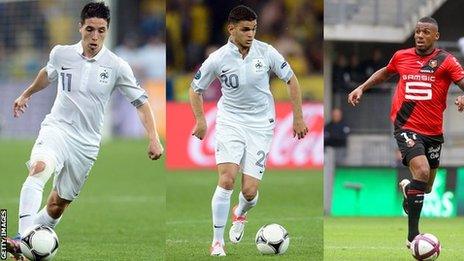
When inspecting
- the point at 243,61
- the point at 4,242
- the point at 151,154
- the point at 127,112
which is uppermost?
the point at 243,61

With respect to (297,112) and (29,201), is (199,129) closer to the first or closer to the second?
(297,112)

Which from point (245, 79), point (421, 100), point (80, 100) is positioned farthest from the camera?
point (421, 100)

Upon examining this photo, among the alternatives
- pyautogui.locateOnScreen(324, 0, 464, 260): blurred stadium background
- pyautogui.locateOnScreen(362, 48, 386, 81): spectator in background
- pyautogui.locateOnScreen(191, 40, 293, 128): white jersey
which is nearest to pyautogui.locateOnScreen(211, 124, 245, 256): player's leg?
pyautogui.locateOnScreen(191, 40, 293, 128): white jersey

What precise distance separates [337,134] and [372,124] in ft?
2.02

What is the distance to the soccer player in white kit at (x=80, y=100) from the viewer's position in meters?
9.09

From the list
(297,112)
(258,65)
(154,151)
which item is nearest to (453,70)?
(297,112)

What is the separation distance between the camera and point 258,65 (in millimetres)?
10203

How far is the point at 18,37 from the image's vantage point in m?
30.2

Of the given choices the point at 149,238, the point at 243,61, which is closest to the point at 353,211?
the point at 149,238

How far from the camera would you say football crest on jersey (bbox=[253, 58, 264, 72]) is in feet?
33.4

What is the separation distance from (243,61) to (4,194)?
8.11m

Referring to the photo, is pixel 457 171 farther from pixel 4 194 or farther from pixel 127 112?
pixel 127 112

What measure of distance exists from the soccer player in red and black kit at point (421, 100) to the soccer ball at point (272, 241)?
1241 millimetres

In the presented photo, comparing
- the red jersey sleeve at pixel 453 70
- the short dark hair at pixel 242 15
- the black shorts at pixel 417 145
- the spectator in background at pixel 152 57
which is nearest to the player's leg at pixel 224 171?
the short dark hair at pixel 242 15
